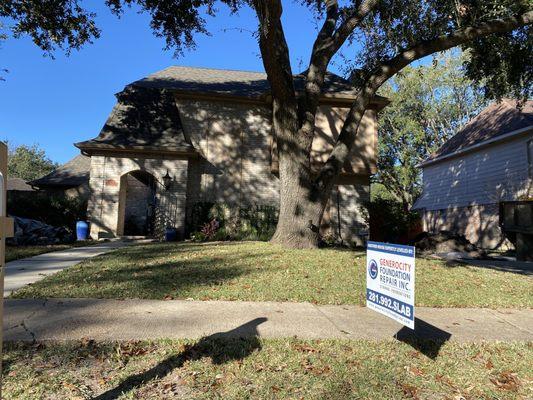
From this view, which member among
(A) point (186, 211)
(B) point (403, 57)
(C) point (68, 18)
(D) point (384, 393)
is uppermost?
(C) point (68, 18)

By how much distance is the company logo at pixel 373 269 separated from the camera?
478 cm

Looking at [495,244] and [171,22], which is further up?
[171,22]

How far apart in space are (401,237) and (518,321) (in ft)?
39.1

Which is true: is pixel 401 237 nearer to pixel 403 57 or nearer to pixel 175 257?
pixel 403 57

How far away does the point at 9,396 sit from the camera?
3.18m

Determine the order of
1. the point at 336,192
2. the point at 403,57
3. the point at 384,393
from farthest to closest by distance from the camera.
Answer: the point at 336,192, the point at 403,57, the point at 384,393

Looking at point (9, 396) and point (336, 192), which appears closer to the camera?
point (9, 396)

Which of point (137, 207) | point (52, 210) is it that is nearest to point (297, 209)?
point (52, 210)

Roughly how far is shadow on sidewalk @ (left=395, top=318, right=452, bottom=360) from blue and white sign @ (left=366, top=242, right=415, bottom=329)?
22.5 inches

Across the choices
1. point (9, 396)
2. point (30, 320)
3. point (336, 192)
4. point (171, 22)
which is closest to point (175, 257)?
point (30, 320)

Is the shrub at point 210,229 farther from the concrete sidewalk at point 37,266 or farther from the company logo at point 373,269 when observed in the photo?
the company logo at point 373,269

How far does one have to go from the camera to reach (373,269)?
484 centimetres

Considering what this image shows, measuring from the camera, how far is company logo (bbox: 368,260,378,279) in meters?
4.78

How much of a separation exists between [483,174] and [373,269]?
2153 centimetres
